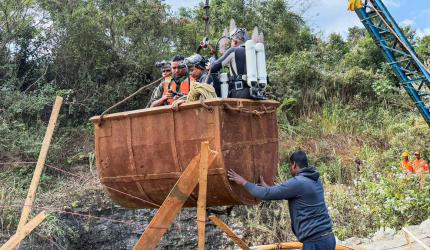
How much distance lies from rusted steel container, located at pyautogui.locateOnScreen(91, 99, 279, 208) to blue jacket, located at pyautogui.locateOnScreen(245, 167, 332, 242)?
22cm

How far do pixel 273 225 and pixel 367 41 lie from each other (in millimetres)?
9283

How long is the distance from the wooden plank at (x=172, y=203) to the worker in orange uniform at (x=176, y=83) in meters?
1.10

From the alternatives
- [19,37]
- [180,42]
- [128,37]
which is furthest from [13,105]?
[180,42]

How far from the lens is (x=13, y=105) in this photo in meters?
12.3

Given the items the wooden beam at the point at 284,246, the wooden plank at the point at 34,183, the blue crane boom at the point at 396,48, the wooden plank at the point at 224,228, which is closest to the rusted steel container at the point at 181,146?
the wooden plank at the point at 34,183

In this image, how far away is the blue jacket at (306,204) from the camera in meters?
4.59

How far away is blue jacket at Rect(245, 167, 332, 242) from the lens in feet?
15.0

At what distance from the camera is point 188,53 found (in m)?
15.1

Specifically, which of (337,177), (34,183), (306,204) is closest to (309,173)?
(306,204)

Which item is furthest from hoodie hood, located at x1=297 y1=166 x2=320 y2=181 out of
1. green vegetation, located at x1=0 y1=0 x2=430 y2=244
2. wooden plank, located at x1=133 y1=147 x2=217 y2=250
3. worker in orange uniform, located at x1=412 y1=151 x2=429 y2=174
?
worker in orange uniform, located at x1=412 y1=151 x2=429 y2=174

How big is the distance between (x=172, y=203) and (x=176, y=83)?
1465 millimetres

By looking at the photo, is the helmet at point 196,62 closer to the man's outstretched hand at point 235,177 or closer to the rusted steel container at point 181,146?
the rusted steel container at point 181,146

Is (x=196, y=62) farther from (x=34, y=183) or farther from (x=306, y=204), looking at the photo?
(x=34, y=183)

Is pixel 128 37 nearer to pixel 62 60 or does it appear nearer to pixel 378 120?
pixel 62 60
